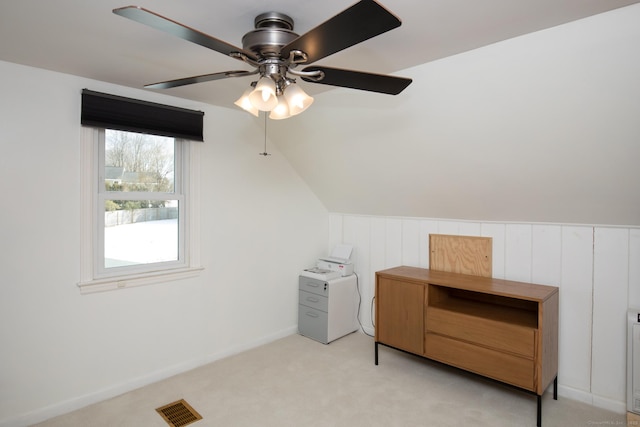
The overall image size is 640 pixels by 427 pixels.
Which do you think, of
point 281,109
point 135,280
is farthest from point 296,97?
point 135,280

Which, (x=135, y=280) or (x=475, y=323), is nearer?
(x=475, y=323)

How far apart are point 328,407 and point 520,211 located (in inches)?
80.8

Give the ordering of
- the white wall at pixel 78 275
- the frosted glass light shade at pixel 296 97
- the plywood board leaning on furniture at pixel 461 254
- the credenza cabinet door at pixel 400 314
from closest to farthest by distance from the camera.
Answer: the frosted glass light shade at pixel 296 97 → the white wall at pixel 78 275 → the credenza cabinet door at pixel 400 314 → the plywood board leaning on furniture at pixel 461 254

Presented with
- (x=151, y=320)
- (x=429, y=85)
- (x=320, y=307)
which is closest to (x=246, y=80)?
(x=429, y=85)

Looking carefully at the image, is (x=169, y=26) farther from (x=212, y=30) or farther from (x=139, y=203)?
(x=139, y=203)

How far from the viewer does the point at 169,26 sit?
1165mm

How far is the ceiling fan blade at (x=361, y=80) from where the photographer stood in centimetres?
149

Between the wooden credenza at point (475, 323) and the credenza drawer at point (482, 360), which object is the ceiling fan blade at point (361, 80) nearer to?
the wooden credenza at point (475, 323)

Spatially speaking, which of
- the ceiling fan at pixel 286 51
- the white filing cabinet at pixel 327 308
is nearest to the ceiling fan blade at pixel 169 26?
the ceiling fan at pixel 286 51

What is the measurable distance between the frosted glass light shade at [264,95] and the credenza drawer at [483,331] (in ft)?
6.88

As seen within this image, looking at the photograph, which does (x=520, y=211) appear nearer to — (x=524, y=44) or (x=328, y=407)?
(x=524, y=44)

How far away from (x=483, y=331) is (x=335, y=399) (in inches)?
45.8

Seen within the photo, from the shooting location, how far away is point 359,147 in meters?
3.13

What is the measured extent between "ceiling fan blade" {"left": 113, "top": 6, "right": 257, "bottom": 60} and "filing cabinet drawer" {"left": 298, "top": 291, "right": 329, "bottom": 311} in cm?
273
